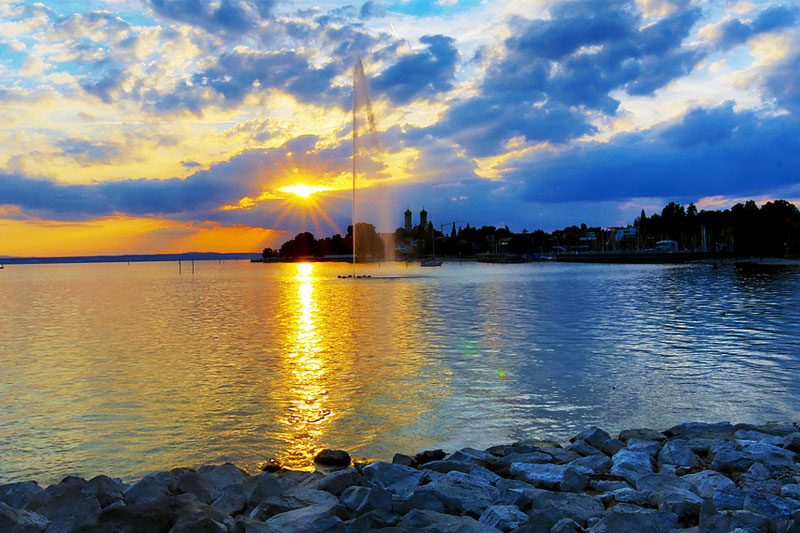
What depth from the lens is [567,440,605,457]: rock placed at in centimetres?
1091

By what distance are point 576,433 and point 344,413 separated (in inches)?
225

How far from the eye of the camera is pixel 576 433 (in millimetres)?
12977

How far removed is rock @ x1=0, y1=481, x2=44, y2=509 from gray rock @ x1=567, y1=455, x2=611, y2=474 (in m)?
8.50

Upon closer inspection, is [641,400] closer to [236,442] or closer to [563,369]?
[563,369]

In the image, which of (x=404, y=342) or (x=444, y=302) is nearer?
(x=404, y=342)

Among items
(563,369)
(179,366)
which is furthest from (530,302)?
(179,366)

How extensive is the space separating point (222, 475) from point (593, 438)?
7002mm

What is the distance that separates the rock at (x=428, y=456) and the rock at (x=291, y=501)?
247cm

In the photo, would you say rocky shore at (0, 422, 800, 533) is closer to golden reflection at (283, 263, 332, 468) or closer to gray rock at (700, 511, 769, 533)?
gray rock at (700, 511, 769, 533)

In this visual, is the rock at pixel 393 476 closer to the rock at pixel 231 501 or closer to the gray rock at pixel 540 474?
the gray rock at pixel 540 474

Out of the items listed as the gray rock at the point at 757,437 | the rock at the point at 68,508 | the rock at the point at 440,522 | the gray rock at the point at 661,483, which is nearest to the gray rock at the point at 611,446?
the gray rock at the point at 661,483

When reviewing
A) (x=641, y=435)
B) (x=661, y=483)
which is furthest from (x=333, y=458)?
(x=641, y=435)

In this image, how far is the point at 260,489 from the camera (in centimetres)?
897

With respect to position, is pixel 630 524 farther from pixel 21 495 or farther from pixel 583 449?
pixel 21 495
